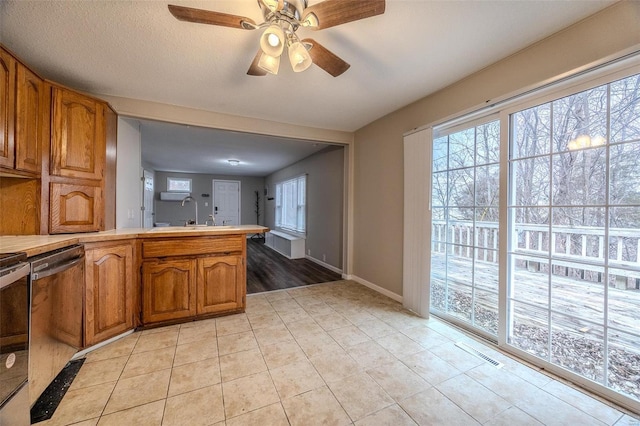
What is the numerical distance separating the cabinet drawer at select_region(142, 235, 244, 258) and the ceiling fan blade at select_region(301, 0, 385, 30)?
7.25 feet

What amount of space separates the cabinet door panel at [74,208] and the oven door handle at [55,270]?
472 millimetres

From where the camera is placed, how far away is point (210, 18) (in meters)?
1.37

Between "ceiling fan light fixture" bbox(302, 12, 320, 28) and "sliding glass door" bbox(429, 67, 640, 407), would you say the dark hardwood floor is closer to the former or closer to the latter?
"sliding glass door" bbox(429, 67, 640, 407)

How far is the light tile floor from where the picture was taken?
1.46 m

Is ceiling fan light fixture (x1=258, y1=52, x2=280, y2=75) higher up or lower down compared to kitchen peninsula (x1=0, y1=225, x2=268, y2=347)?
higher up

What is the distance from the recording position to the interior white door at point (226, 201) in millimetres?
8883

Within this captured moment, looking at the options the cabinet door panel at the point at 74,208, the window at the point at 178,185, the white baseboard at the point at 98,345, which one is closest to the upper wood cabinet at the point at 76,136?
the cabinet door panel at the point at 74,208

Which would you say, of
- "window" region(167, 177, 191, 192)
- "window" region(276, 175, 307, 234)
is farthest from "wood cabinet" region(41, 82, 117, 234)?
"window" region(167, 177, 191, 192)

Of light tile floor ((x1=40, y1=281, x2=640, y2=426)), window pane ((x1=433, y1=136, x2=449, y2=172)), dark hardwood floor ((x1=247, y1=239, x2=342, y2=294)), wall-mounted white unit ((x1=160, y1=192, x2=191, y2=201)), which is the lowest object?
light tile floor ((x1=40, y1=281, x2=640, y2=426))

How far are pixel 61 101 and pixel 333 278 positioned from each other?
12.8 ft

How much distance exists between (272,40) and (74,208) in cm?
237

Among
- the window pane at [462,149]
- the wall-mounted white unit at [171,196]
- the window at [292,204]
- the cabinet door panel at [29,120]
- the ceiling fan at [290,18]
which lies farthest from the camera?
the wall-mounted white unit at [171,196]

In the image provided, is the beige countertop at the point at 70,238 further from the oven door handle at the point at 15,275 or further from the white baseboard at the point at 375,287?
the white baseboard at the point at 375,287

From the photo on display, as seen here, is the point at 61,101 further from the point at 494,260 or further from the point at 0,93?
the point at 494,260
